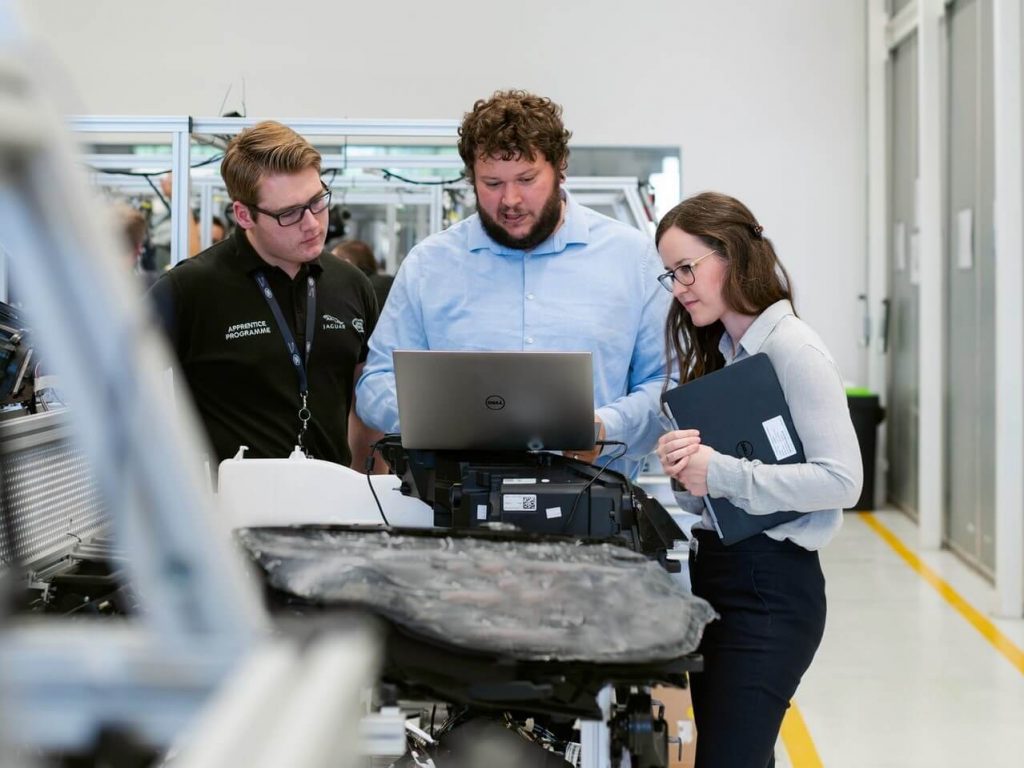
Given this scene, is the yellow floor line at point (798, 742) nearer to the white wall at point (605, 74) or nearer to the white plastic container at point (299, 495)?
the white plastic container at point (299, 495)

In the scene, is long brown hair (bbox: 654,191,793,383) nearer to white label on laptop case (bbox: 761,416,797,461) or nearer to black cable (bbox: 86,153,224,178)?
white label on laptop case (bbox: 761,416,797,461)

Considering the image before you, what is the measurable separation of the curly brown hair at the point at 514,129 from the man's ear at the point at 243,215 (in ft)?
2.30

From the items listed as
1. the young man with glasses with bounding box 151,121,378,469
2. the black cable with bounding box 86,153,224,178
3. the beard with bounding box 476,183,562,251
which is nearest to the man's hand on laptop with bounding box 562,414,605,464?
the beard with bounding box 476,183,562,251


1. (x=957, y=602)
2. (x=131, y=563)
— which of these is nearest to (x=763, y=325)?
(x=131, y=563)

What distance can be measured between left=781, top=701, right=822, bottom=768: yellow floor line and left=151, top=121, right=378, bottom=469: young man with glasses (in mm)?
1703

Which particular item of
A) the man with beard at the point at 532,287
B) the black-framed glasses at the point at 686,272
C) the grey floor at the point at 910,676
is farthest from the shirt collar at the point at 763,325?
the grey floor at the point at 910,676

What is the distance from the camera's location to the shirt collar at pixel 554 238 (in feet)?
9.23

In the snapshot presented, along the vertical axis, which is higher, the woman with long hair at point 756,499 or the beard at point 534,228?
the beard at point 534,228

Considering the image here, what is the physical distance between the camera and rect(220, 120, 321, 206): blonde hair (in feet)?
9.93

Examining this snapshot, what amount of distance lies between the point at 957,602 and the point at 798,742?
2.06m

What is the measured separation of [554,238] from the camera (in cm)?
282

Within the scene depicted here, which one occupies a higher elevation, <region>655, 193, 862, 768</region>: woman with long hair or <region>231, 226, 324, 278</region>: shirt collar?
<region>231, 226, 324, 278</region>: shirt collar

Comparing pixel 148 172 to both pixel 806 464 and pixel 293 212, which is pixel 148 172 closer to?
pixel 293 212

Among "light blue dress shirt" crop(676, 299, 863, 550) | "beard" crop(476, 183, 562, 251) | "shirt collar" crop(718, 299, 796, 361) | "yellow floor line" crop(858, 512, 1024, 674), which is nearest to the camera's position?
"light blue dress shirt" crop(676, 299, 863, 550)
